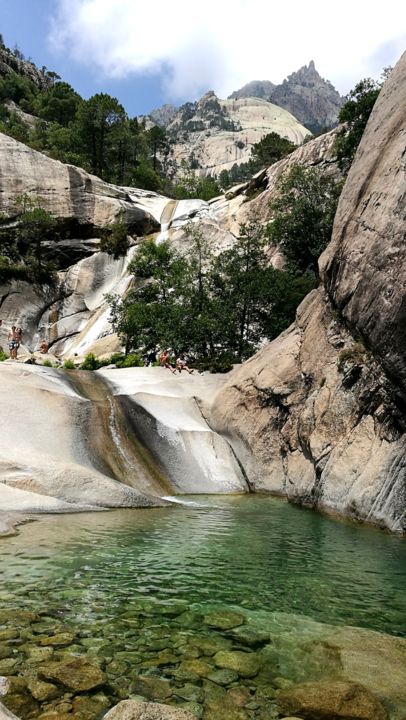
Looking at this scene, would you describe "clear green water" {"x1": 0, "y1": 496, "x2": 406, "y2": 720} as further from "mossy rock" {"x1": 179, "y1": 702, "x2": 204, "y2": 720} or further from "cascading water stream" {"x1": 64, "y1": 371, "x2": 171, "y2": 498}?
"cascading water stream" {"x1": 64, "y1": 371, "x2": 171, "y2": 498}

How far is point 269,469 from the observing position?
72.8 feet

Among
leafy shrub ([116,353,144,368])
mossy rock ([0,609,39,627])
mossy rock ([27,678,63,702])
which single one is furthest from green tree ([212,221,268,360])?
mossy rock ([27,678,63,702])

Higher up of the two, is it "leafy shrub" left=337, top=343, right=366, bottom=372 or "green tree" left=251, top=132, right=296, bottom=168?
"green tree" left=251, top=132, right=296, bottom=168

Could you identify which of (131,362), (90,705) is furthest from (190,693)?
(131,362)

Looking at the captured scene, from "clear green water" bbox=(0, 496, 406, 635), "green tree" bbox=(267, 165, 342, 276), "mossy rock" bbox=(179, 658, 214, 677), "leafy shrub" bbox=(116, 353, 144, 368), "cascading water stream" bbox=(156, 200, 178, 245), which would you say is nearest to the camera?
"mossy rock" bbox=(179, 658, 214, 677)

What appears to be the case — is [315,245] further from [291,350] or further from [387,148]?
[387,148]

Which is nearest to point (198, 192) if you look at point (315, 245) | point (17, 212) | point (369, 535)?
point (17, 212)

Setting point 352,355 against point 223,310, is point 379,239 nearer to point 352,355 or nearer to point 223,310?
point 352,355

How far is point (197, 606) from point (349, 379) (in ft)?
39.7

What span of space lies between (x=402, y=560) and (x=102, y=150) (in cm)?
7441

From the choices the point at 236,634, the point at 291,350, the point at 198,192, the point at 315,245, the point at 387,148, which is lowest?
the point at 236,634

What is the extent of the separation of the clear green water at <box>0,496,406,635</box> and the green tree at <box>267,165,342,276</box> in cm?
2589

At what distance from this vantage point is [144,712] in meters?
5.21

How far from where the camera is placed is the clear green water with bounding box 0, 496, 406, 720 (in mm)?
6195
